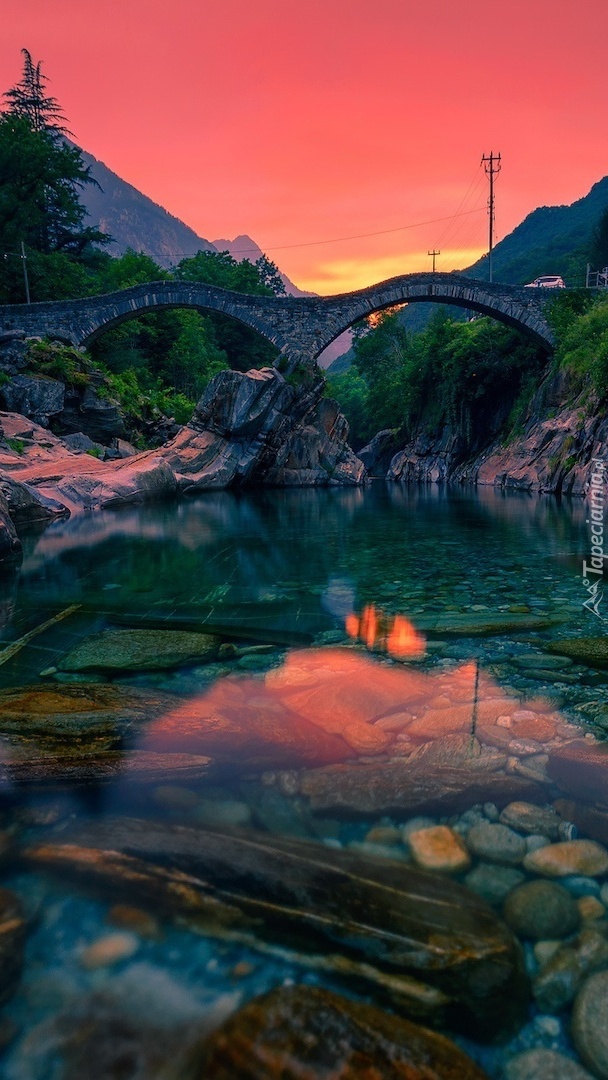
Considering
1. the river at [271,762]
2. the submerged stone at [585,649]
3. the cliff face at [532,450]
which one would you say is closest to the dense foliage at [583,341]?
the cliff face at [532,450]

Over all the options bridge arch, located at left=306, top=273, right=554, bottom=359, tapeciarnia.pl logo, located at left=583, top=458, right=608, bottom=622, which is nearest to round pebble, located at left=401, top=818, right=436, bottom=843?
tapeciarnia.pl logo, located at left=583, top=458, right=608, bottom=622

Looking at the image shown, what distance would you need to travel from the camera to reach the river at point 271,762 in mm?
1551

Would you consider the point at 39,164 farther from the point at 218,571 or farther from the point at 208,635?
the point at 208,635

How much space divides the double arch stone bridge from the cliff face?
220 inches

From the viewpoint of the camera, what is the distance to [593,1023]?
1.40 meters

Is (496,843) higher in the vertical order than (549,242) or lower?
lower

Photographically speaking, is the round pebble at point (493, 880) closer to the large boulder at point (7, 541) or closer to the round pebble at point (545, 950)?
the round pebble at point (545, 950)

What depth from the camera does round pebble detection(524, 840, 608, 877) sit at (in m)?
1.94

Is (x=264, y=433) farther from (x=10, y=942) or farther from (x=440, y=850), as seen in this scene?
(x=10, y=942)

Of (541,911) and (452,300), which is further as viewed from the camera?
(452,300)

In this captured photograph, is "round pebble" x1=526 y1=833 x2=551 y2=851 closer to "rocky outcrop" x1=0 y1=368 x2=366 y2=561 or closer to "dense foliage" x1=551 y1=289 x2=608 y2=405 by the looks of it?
"rocky outcrop" x1=0 y1=368 x2=366 y2=561

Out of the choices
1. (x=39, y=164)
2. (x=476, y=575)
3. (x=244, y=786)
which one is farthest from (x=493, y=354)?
(x=244, y=786)

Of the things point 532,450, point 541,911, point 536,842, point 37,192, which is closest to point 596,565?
point 536,842

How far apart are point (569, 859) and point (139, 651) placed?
311 cm
